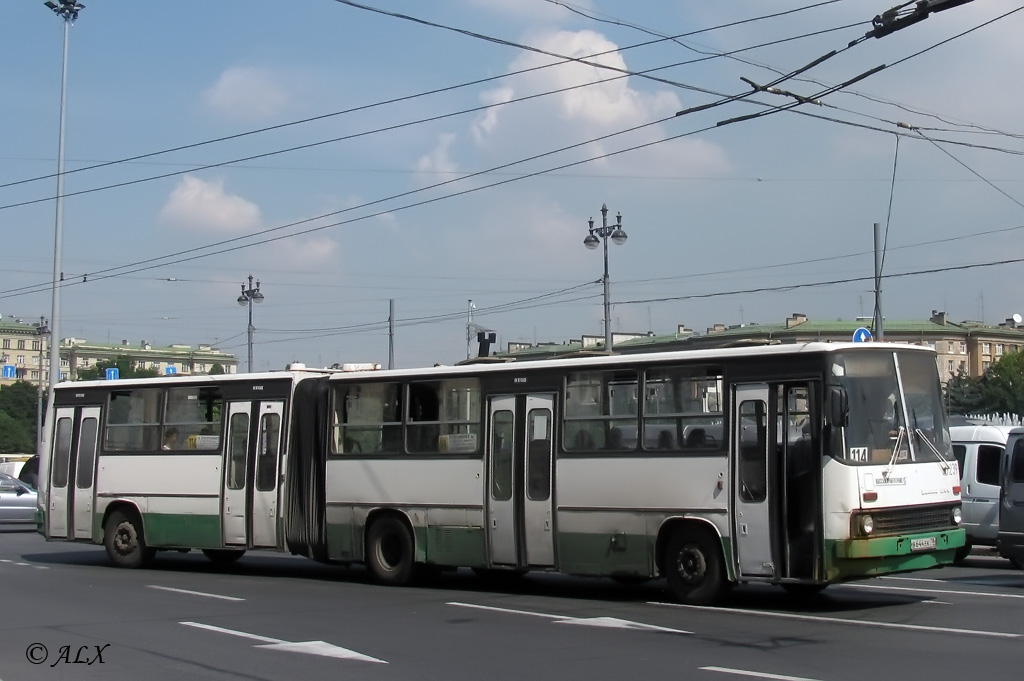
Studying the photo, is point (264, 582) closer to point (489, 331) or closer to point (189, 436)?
point (189, 436)

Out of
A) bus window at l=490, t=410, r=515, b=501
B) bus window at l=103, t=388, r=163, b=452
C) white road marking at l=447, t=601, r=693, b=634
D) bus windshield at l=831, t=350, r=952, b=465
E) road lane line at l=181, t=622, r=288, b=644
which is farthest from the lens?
bus window at l=103, t=388, r=163, b=452

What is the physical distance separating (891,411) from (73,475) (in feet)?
46.8

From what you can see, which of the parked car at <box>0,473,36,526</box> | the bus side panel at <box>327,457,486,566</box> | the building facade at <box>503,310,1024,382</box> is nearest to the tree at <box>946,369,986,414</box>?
the building facade at <box>503,310,1024,382</box>

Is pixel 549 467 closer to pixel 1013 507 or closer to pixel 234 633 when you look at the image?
pixel 234 633

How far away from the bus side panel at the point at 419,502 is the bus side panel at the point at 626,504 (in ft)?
4.90

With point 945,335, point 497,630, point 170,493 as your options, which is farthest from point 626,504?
point 945,335

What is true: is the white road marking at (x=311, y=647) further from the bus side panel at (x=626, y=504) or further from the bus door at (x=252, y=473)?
the bus door at (x=252, y=473)

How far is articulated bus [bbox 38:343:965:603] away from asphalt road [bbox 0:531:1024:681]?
66cm

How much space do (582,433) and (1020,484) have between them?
6.26 m

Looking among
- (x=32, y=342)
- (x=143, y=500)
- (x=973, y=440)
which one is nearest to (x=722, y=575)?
(x=973, y=440)

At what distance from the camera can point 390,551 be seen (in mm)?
17547

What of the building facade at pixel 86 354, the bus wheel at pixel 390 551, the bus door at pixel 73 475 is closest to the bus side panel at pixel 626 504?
the bus wheel at pixel 390 551

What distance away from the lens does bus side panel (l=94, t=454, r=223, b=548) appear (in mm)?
19578

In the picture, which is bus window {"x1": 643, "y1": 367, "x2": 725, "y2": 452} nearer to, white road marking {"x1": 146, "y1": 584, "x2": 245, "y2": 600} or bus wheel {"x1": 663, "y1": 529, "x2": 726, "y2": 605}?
bus wheel {"x1": 663, "y1": 529, "x2": 726, "y2": 605}
